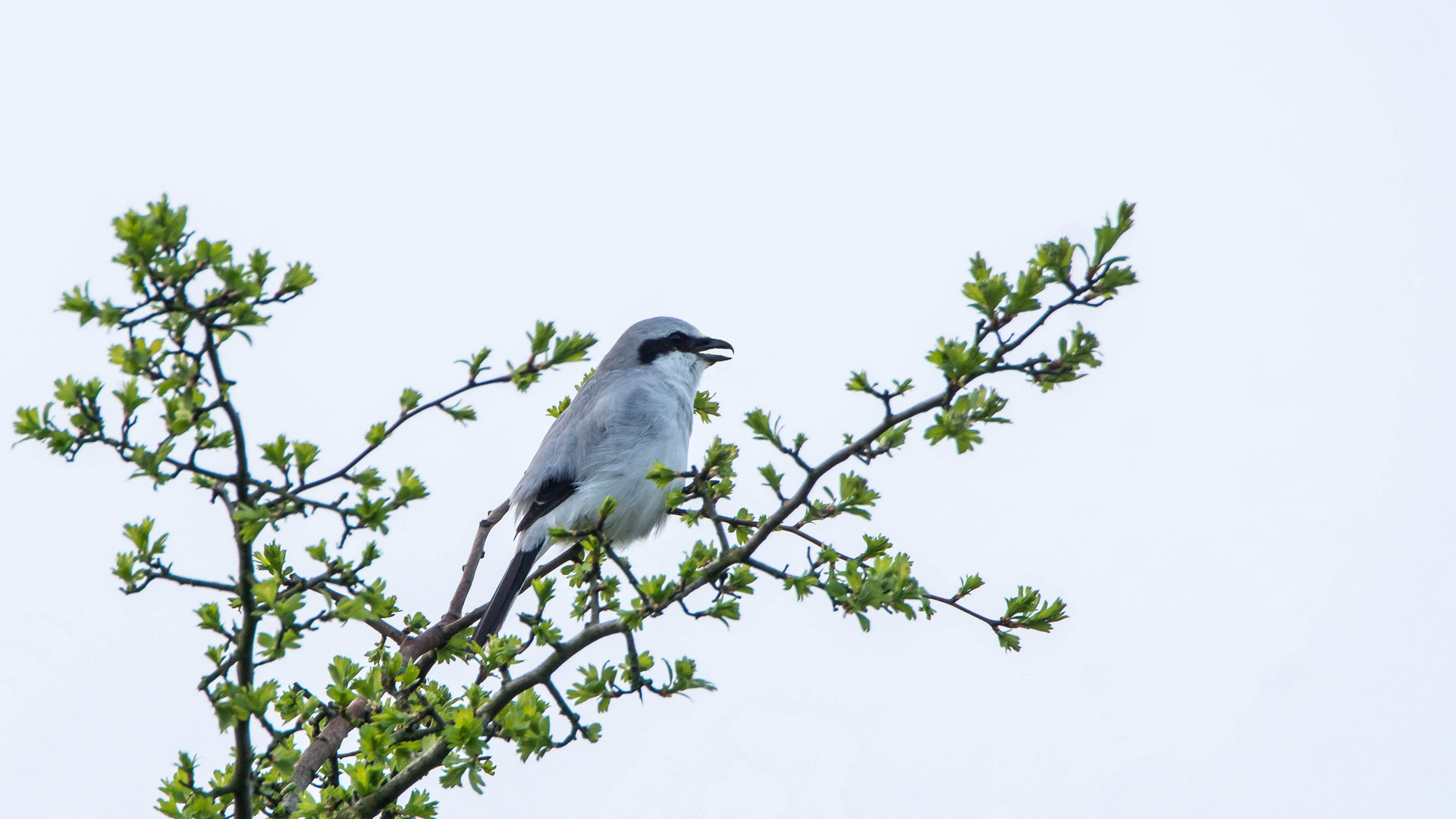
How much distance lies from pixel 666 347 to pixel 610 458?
1136 mm

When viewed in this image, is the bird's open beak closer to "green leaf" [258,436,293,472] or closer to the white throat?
the white throat

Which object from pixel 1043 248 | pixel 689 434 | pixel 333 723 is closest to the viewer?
pixel 1043 248

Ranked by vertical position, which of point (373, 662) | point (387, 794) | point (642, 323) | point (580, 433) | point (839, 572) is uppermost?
point (642, 323)

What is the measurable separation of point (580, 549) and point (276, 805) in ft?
4.58

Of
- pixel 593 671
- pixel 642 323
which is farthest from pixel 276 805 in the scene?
pixel 642 323

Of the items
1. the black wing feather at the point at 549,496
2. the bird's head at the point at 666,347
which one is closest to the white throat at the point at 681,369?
the bird's head at the point at 666,347

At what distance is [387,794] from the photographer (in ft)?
12.5

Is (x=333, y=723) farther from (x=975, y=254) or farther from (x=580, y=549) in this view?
(x=975, y=254)

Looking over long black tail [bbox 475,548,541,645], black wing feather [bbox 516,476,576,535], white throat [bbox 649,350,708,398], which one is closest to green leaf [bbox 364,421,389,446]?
long black tail [bbox 475,548,541,645]

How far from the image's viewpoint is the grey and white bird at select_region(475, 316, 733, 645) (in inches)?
238

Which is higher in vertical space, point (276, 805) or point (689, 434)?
point (689, 434)

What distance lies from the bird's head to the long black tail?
166 cm

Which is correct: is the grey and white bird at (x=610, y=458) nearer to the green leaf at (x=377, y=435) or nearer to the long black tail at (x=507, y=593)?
the long black tail at (x=507, y=593)

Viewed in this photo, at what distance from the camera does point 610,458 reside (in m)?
6.12
